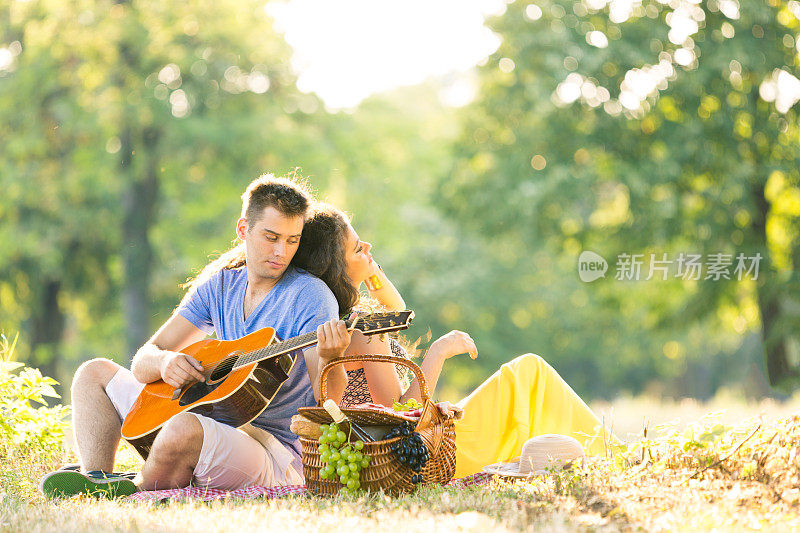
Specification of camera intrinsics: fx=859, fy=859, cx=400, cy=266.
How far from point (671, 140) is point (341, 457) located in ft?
33.2

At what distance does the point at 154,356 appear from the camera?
13.3 feet

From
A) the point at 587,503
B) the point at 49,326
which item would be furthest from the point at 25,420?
the point at 49,326

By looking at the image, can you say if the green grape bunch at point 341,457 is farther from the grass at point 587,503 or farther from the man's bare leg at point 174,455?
the man's bare leg at point 174,455

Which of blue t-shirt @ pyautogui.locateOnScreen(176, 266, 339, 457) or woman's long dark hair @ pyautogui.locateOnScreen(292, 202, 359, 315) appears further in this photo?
woman's long dark hair @ pyautogui.locateOnScreen(292, 202, 359, 315)

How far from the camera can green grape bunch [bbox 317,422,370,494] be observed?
3.41 m

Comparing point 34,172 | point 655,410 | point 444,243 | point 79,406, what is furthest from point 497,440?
point 444,243

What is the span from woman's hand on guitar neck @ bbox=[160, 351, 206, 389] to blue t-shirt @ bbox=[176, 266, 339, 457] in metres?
0.34

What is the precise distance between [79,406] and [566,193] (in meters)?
9.89

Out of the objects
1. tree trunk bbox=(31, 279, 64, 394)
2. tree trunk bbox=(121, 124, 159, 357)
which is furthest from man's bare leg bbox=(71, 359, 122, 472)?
tree trunk bbox=(31, 279, 64, 394)

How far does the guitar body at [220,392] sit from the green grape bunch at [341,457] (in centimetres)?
43

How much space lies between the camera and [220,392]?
3.71 m

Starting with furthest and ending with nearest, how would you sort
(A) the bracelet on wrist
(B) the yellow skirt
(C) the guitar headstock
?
(A) the bracelet on wrist < (B) the yellow skirt < (C) the guitar headstock

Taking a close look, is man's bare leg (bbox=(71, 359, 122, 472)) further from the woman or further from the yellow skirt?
the yellow skirt

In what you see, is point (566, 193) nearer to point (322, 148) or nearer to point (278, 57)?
point (322, 148)
